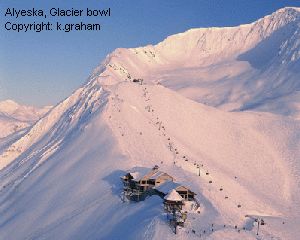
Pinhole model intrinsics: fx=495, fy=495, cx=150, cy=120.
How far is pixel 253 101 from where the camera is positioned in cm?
17788

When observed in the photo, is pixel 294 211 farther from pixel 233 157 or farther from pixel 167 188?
pixel 167 188

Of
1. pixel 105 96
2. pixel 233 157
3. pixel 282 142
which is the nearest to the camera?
pixel 233 157

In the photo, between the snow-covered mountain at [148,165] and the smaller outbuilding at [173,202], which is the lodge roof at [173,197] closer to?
the smaller outbuilding at [173,202]

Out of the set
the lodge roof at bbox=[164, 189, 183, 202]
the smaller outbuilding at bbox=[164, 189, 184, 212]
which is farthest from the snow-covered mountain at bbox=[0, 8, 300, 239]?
the lodge roof at bbox=[164, 189, 183, 202]

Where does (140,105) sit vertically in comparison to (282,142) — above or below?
above

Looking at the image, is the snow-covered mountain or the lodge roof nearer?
the lodge roof

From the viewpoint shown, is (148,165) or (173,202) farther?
(148,165)

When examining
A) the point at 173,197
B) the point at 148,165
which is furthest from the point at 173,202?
the point at 148,165

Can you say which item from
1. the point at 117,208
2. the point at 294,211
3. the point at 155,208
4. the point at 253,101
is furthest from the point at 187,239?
the point at 253,101

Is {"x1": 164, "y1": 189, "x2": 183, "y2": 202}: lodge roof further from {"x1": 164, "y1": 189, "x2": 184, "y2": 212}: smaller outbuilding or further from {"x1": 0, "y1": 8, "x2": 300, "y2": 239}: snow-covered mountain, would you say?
{"x1": 0, "y1": 8, "x2": 300, "y2": 239}: snow-covered mountain

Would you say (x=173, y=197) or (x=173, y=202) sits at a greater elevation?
(x=173, y=197)

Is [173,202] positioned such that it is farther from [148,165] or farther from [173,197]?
[148,165]

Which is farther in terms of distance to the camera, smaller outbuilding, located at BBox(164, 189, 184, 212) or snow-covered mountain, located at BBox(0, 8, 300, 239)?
snow-covered mountain, located at BBox(0, 8, 300, 239)

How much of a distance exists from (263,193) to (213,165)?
33.4ft
